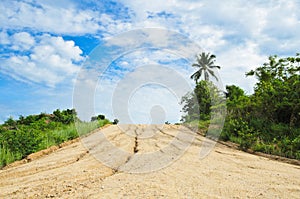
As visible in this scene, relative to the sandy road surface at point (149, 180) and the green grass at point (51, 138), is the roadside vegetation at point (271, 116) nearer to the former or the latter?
the sandy road surface at point (149, 180)

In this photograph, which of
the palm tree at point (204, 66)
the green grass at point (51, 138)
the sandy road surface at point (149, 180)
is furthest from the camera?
the palm tree at point (204, 66)

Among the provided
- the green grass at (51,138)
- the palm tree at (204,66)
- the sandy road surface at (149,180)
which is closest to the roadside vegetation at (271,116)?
the sandy road surface at (149,180)

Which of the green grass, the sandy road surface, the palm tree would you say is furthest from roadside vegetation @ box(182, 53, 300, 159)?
the palm tree

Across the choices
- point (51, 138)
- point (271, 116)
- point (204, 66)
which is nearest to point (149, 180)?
point (51, 138)

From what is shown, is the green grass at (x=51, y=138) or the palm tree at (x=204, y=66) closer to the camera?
the green grass at (x=51, y=138)

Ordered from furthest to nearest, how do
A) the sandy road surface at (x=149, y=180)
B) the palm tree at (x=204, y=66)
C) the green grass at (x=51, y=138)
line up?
the palm tree at (x=204, y=66), the green grass at (x=51, y=138), the sandy road surface at (x=149, y=180)

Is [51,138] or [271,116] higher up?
[271,116]

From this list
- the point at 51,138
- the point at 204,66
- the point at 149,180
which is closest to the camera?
the point at 149,180

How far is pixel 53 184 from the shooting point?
3.66 metres

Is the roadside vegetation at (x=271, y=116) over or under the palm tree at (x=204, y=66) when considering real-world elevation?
under

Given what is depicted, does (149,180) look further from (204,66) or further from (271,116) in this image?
(204,66)

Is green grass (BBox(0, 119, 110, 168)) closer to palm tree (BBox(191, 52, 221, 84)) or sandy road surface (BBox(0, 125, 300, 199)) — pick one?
sandy road surface (BBox(0, 125, 300, 199))

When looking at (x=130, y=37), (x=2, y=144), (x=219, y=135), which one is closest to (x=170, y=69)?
(x=130, y=37)

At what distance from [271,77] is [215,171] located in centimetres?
820
